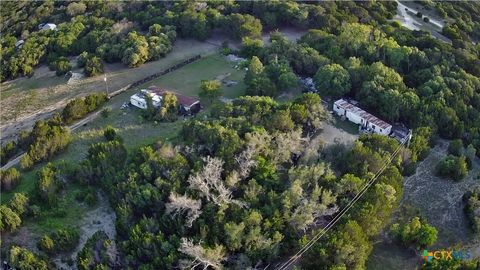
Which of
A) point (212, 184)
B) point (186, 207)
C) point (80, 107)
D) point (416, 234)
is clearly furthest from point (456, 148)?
point (80, 107)

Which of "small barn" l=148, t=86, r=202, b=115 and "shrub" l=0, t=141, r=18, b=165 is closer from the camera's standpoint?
"shrub" l=0, t=141, r=18, b=165

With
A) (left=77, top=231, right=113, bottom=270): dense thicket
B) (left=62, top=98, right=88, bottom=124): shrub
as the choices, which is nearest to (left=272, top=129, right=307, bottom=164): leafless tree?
(left=77, top=231, right=113, bottom=270): dense thicket

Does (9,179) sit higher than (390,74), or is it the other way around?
(390,74)

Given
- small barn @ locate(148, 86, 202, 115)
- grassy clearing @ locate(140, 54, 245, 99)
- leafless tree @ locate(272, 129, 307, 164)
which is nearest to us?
leafless tree @ locate(272, 129, 307, 164)

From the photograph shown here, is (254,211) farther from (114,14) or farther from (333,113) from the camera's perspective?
(114,14)

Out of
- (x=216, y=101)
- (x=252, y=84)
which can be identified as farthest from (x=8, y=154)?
(x=252, y=84)

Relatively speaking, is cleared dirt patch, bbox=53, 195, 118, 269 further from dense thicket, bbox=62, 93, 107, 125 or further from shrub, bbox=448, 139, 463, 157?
shrub, bbox=448, 139, 463, 157

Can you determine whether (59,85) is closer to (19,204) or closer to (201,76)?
(201,76)
